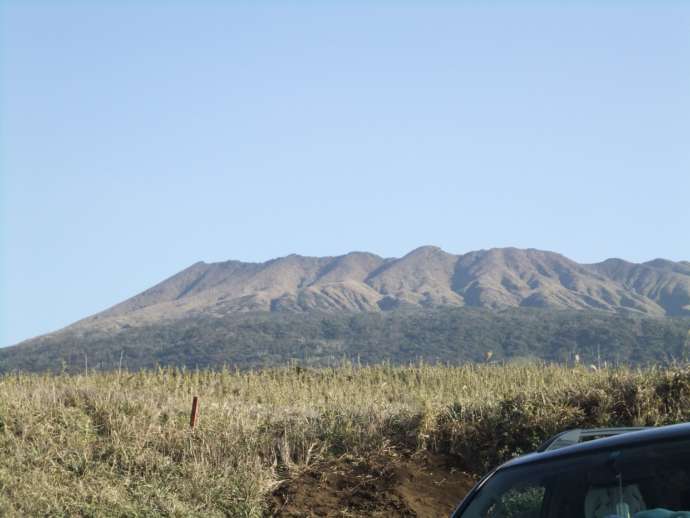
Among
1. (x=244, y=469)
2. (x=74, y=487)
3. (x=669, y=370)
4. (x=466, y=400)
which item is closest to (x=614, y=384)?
(x=669, y=370)

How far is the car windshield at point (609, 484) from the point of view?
4.75 metres

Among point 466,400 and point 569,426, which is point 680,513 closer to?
point 569,426

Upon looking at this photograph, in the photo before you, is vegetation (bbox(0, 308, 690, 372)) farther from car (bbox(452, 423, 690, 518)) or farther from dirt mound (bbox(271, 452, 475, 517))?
car (bbox(452, 423, 690, 518))

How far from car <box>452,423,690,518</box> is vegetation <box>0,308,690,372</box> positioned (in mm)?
103026

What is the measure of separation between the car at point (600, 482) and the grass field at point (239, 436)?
22.1 feet

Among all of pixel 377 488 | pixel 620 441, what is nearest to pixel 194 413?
pixel 377 488

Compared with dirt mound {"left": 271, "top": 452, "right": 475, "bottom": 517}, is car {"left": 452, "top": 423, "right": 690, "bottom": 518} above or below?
above

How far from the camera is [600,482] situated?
4832mm

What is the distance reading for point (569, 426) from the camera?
1299 centimetres

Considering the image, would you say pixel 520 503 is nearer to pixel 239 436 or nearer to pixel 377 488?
pixel 377 488

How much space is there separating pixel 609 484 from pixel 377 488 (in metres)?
7.58

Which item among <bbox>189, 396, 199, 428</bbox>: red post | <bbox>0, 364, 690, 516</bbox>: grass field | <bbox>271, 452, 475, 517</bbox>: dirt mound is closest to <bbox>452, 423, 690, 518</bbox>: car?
<bbox>271, 452, 475, 517</bbox>: dirt mound

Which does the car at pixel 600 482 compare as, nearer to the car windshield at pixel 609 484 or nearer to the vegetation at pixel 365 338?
the car windshield at pixel 609 484

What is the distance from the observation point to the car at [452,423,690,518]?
476cm
